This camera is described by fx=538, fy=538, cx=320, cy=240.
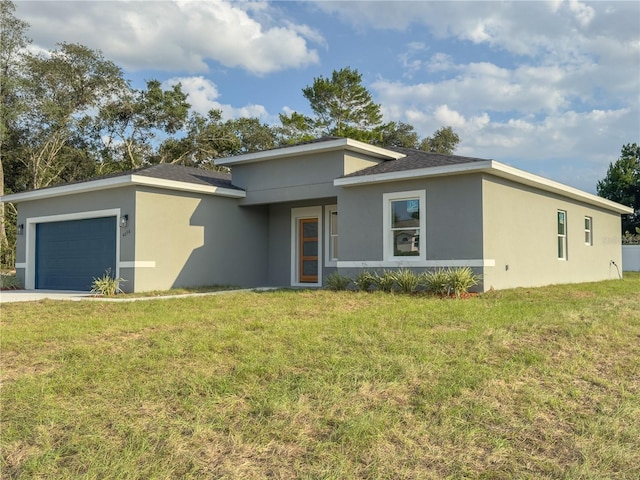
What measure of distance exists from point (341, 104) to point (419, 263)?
27363mm

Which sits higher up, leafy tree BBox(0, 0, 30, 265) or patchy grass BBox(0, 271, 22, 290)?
leafy tree BBox(0, 0, 30, 265)

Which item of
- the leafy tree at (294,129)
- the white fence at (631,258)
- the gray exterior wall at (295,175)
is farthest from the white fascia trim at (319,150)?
the leafy tree at (294,129)

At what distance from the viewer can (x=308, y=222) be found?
16297 mm

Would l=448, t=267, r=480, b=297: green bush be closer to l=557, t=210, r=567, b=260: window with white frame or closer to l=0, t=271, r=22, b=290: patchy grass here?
l=557, t=210, r=567, b=260: window with white frame

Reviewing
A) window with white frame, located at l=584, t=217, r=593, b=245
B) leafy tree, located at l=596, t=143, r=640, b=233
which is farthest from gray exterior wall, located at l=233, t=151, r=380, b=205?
leafy tree, located at l=596, t=143, r=640, b=233

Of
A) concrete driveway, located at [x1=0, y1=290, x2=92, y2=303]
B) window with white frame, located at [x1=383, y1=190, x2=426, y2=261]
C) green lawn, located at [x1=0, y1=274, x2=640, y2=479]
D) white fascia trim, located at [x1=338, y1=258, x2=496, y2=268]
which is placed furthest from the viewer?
window with white frame, located at [x1=383, y1=190, x2=426, y2=261]

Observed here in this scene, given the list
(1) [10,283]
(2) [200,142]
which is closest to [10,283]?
(1) [10,283]

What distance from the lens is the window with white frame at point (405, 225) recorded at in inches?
496

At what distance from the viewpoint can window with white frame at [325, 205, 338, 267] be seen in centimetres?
1572

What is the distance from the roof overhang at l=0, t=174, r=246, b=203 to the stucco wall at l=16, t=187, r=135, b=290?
0.20 meters

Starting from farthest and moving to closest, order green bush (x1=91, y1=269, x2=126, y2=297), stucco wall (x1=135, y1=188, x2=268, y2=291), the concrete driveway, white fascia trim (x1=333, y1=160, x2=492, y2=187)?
stucco wall (x1=135, y1=188, x2=268, y2=291), green bush (x1=91, y1=269, x2=126, y2=297), the concrete driveway, white fascia trim (x1=333, y1=160, x2=492, y2=187)

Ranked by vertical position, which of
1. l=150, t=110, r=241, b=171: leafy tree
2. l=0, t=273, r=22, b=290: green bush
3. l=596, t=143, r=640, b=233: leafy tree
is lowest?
l=0, t=273, r=22, b=290: green bush

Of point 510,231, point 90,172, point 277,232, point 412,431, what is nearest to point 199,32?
point 277,232

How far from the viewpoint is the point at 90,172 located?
34.8 meters
